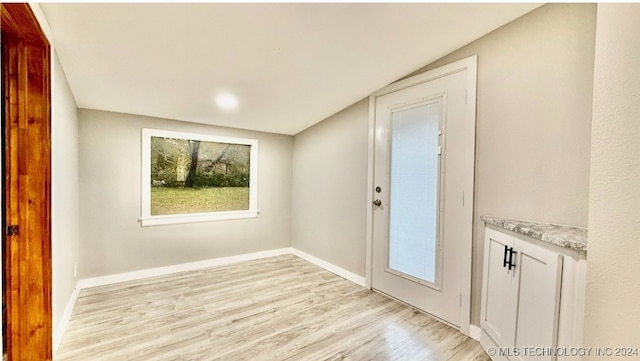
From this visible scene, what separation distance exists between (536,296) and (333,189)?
2.38 meters

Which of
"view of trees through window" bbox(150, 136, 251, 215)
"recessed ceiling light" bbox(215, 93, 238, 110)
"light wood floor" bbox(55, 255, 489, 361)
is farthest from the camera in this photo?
"view of trees through window" bbox(150, 136, 251, 215)

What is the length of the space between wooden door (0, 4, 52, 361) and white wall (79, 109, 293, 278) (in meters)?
1.40

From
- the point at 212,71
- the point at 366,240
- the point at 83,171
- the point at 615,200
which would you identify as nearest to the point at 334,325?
the point at 366,240

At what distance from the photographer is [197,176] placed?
3.64m

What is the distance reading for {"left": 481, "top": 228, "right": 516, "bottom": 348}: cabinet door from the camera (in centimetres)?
162

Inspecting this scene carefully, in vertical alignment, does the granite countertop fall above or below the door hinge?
above

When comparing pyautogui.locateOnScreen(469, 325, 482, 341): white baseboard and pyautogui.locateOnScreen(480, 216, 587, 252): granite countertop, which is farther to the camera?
pyautogui.locateOnScreen(469, 325, 482, 341): white baseboard

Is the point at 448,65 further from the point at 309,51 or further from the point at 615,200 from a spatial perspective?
the point at 615,200

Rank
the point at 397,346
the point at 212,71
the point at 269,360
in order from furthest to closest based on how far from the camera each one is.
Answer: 1. the point at 212,71
2. the point at 397,346
3. the point at 269,360

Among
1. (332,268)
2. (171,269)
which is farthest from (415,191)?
(171,269)

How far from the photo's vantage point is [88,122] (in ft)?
9.40

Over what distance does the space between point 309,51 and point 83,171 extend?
8.81 feet

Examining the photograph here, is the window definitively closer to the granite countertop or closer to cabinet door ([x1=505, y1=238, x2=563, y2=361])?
the granite countertop

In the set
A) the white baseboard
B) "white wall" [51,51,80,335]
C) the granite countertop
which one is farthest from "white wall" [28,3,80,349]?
the white baseboard
